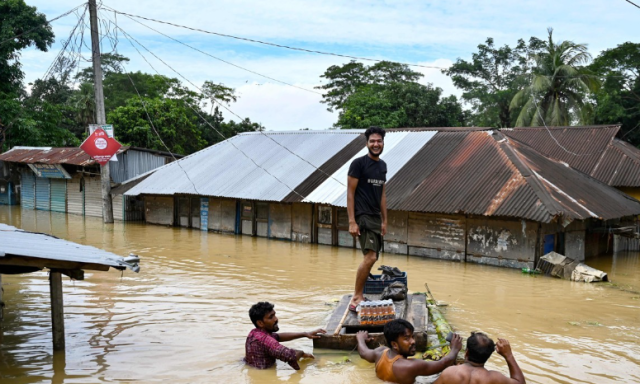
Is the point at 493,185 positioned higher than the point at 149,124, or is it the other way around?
the point at 149,124

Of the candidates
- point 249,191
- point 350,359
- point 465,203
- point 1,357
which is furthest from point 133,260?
point 249,191

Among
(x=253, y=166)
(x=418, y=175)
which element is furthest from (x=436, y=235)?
(x=253, y=166)

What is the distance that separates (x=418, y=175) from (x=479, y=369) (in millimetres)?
12651

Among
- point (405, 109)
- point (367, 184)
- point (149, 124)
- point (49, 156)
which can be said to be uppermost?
point (405, 109)

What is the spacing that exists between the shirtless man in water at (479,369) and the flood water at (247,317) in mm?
1275

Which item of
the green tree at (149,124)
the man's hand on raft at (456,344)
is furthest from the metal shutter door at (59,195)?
the man's hand on raft at (456,344)

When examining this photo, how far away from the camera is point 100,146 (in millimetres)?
21453

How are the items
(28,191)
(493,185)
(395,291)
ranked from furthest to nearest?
(28,191) → (493,185) → (395,291)

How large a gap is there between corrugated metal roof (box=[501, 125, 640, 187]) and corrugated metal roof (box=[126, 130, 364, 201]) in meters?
6.90

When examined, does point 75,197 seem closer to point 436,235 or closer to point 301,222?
point 301,222

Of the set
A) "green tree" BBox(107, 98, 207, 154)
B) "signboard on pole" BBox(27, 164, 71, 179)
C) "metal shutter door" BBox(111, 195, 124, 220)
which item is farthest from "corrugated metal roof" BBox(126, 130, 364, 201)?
"green tree" BBox(107, 98, 207, 154)

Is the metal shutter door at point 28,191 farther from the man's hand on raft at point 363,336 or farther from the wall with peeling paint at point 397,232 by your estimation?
the man's hand on raft at point 363,336

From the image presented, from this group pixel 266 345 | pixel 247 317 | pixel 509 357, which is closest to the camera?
pixel 509 357

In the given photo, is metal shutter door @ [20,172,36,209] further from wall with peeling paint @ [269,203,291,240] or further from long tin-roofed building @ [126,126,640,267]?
wall with peeling paint @ [269,203,291,240]
